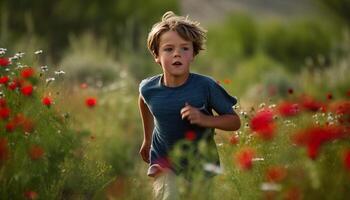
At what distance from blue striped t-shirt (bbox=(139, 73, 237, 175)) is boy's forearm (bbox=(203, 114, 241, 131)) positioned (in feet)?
0.22

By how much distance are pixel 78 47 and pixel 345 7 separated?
7.71 metres

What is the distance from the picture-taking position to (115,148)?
10195 millimetres

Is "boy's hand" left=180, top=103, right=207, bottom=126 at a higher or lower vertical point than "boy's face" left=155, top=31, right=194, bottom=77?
lower

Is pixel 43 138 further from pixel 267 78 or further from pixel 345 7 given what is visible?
pixel 345 7

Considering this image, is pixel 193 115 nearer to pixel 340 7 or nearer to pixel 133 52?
pixel 133 52

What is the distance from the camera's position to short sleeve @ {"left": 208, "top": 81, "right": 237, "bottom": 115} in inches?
216

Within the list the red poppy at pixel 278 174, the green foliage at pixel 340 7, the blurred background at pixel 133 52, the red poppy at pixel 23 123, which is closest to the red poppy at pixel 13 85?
the red poppy at pixel 23 123

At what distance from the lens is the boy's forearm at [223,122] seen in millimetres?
5301

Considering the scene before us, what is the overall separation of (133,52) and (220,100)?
13.7 meters

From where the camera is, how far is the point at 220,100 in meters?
5.51

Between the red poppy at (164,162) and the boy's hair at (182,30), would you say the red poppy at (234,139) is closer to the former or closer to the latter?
the red poppy at (164,162)

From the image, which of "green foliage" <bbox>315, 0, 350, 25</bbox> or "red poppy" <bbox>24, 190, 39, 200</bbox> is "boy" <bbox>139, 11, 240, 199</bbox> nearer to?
"red poppy" <bbox>24, 190, 39, 200</bbox>

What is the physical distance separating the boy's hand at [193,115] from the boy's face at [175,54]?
0.37m

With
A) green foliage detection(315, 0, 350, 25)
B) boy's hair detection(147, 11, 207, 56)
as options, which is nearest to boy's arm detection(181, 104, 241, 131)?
boy's hair detection(147, 11, 207, 56)
